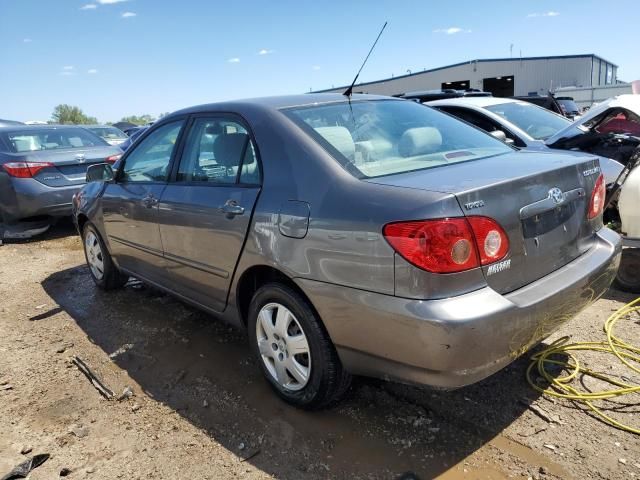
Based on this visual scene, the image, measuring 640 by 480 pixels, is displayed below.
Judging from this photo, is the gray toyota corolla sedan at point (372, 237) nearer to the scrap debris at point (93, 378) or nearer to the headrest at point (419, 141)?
the headrest at point (419, 141)

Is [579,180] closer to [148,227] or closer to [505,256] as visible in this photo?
[505,256]

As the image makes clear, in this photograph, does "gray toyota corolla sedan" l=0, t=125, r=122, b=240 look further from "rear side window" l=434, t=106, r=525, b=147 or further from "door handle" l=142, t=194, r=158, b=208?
"rear side window" l=434, t=106, r=525, b=147

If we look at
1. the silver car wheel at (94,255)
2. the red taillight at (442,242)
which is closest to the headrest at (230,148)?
the red taillight at (442,242)

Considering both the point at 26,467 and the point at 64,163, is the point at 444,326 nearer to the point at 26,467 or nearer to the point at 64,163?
the point at 26,467

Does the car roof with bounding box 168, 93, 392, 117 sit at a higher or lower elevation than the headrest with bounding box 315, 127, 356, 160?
higher

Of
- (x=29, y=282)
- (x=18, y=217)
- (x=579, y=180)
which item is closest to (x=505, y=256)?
(x=579, y=180)

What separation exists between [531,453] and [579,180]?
1.38 m

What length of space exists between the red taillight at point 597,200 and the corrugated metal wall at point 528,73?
36.7 metres

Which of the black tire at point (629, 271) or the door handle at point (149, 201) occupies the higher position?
the door handle at point (149, 201)

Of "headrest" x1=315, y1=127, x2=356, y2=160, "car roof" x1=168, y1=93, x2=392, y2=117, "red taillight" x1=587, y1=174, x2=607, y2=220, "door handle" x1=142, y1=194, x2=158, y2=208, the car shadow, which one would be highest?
"car roof" x1=168, y1=93, x2=392, y2=117

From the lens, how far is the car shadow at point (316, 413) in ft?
8.09

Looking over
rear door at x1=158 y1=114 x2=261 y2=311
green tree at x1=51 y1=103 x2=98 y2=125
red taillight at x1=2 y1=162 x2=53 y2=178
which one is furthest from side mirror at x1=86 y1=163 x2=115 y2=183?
green tree at x1=51 y1=103 x2=98 y2=125

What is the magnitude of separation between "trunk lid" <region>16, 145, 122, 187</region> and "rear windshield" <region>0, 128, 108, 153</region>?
0.29 m

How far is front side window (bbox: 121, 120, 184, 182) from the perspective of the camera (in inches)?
148
